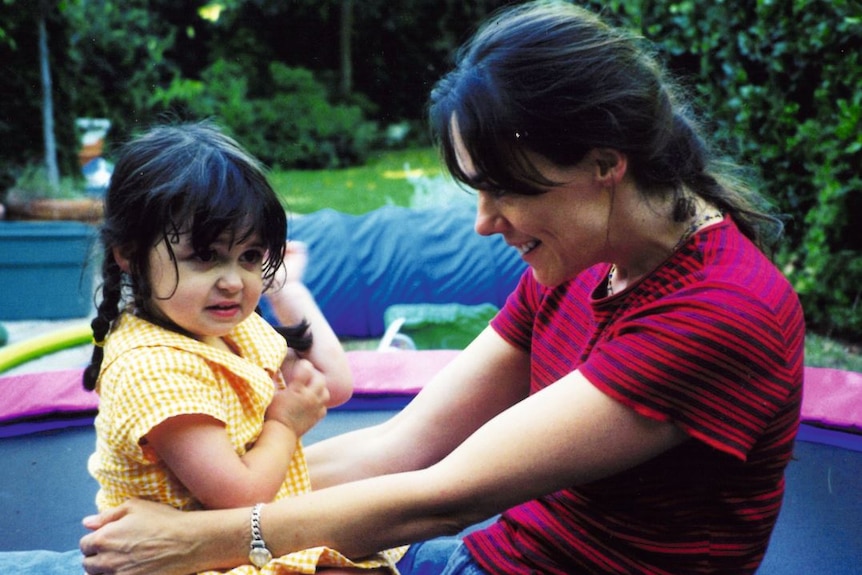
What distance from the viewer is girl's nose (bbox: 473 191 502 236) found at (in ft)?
3.91

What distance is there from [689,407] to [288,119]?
29.6 ft

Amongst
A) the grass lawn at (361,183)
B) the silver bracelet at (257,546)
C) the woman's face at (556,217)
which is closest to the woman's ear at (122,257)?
the silver bracelet at (257,546)

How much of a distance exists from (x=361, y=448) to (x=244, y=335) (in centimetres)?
35

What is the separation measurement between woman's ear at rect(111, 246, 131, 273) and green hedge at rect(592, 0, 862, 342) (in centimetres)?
249

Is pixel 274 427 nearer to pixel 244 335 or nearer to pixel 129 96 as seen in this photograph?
pixel 244 335

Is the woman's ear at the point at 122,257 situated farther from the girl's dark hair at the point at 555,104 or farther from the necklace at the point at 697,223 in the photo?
the necklace at the point at 697,223

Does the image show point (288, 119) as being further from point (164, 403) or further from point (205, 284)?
point (164, 403)

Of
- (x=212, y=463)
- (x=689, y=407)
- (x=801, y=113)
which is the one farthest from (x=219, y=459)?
(x=801, y=113)

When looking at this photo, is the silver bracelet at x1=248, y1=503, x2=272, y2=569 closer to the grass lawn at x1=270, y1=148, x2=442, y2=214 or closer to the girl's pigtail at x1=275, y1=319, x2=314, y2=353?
the girl's pigtail at x1=275, y1=319, x2=314, y2=353

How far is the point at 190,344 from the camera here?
4.16 ft

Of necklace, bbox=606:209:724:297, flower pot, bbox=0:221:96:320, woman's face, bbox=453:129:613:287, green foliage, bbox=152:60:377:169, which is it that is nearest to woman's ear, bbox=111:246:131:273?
woman's face, bbox=453:129:613:287

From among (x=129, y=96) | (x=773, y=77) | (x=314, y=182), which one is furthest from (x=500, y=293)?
(x=314, y=182)

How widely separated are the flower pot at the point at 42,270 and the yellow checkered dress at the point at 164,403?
308 cm

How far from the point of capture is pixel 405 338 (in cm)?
318
